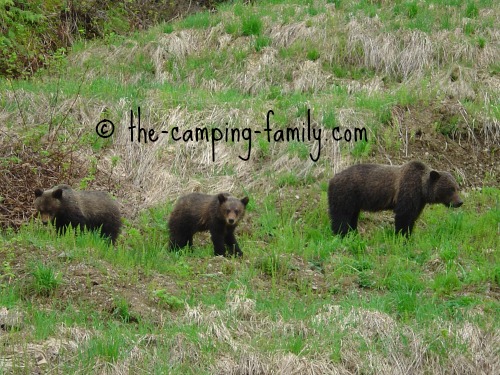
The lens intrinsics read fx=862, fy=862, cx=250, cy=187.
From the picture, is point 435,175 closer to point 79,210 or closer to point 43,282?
point 79,210

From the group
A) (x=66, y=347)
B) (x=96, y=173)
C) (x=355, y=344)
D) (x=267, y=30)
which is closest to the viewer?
(x=66, y=347)

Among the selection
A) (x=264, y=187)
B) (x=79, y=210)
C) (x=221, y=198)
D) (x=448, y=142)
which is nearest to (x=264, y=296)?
(x=221, y=198)

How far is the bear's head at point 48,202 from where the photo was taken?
440 inches

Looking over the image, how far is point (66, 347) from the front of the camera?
8195 millimetres

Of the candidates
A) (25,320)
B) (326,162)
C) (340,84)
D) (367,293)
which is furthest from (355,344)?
(340,84)

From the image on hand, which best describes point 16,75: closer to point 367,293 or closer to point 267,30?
point 267,30

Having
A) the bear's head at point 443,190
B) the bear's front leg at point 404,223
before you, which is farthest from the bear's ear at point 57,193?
the bear's head at point 443,190

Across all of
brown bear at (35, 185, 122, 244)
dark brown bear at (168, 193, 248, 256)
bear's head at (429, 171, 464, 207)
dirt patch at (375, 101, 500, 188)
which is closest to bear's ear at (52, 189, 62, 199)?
brown bear at (35, 185, 122, 244)

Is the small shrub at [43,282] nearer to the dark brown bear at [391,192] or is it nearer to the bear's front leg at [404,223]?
the dark brown bear at [391,192]

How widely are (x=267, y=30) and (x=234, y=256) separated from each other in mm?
8176

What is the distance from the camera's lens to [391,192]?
12.3 metres

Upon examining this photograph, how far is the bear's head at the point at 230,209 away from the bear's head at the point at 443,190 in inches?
110

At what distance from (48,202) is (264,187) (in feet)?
12.5

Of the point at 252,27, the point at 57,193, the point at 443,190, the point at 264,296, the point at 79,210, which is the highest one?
the point at 252,27
